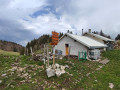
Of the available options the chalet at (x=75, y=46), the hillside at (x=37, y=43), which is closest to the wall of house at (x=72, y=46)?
the chalet at (x=75, y=46)

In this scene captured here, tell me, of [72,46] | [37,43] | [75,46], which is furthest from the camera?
[37,43]

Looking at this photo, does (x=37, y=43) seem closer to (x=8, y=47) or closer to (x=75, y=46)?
(x=8, y=47)

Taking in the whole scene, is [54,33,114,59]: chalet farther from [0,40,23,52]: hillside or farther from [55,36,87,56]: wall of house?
[0,40,23,52]: hillside

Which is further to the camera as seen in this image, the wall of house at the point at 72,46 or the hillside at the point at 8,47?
the hillside at the point at 8,47

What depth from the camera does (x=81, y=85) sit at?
5.45m

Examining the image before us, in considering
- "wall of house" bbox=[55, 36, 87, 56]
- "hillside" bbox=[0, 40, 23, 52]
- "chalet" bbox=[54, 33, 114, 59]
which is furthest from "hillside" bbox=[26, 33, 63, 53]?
"chalet" bbox=[54, 33, 114, 59]

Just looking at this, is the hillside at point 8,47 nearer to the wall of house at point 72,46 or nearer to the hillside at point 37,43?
the hillside at point 37,43

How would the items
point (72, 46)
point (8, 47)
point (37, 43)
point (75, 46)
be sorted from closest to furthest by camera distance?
point (75, 46), point (72, 46), point (37, 43), point (8, 47)

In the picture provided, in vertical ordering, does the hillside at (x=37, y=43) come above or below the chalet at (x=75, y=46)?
above

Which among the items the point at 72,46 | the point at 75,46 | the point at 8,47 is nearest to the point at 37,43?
the point at 8,47

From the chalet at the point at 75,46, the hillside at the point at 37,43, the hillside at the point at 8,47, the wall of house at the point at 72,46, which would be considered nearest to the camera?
the chalet at the point at 75,46

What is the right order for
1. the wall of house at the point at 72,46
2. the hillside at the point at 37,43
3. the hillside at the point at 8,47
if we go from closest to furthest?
the wall of house at the point at 72,46 < the hillside at the point at 37,43 < the hillside at the point at 8,47

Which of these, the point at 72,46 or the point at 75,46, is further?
the point at 72,46

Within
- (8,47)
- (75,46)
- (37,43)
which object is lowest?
(75,46)
